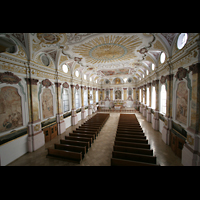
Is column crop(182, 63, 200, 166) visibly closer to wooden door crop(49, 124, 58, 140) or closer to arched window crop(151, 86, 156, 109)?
arched window crop(151, 86, 156, 109)

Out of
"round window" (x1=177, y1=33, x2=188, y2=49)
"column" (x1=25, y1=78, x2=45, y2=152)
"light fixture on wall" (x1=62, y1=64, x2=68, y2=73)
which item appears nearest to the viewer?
"round window" (x1=177, y1=33, x2=188, y2=49)

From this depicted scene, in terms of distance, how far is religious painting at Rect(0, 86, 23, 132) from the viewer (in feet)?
15.6

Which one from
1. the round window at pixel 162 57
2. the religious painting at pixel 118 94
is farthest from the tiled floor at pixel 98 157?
the religious painting at pixel 118 94

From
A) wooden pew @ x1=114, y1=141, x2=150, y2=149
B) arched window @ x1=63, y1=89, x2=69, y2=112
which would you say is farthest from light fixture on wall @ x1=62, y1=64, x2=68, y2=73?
wooden pew @ x1=114, y1=141, x2=150, y2=149

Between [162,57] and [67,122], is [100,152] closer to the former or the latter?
[67,122]

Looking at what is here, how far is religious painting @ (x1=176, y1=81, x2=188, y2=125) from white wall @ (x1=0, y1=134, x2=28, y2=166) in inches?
355

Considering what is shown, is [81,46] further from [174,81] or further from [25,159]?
[25,159]

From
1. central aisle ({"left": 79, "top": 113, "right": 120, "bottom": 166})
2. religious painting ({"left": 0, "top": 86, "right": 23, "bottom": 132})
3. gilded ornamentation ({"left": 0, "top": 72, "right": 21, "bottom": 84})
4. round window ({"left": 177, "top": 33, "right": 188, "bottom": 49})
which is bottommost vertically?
central aisle ({"left": 79, "top": 113, "right": 120, "bottom": 166})

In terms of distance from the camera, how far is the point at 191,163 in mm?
3932

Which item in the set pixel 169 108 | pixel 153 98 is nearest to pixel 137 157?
pixel 169 108

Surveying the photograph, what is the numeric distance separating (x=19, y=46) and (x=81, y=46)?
3561 mm

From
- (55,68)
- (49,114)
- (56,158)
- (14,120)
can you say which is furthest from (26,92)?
(56,158)

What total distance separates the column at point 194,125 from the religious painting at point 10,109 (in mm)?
8729

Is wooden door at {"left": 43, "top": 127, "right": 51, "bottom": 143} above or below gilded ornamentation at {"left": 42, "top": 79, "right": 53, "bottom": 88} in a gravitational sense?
below
